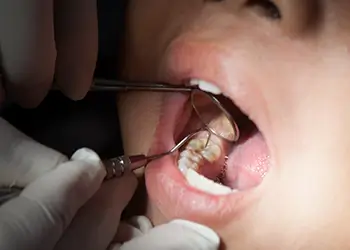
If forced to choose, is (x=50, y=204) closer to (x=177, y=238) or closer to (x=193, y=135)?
(x=177, y=238)

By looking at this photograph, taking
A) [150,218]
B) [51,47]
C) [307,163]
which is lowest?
[150,218]

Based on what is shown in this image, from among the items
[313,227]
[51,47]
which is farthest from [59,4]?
[313,227]

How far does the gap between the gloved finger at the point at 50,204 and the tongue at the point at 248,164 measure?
0.18m

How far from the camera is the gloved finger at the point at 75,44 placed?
0.80 m

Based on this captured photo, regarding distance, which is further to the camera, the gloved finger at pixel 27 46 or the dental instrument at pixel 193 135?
the dental instrument at pixel 193 135

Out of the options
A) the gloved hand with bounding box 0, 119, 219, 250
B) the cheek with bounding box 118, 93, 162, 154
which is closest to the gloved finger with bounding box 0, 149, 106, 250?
the gloved hand with bounding box 0, 119, 219, 250

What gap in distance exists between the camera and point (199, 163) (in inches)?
37.1

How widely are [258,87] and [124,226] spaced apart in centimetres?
19

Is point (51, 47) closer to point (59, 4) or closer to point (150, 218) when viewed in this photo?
point (59, 4)

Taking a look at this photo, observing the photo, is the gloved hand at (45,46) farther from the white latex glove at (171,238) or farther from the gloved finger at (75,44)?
the white latex glove at (171,238)

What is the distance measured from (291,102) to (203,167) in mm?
162

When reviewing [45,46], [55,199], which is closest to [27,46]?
[45,46]

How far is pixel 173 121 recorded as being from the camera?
0.93m

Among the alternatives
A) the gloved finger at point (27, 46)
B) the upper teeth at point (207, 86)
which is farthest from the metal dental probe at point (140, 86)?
the gloved finger at point (27, 46)
